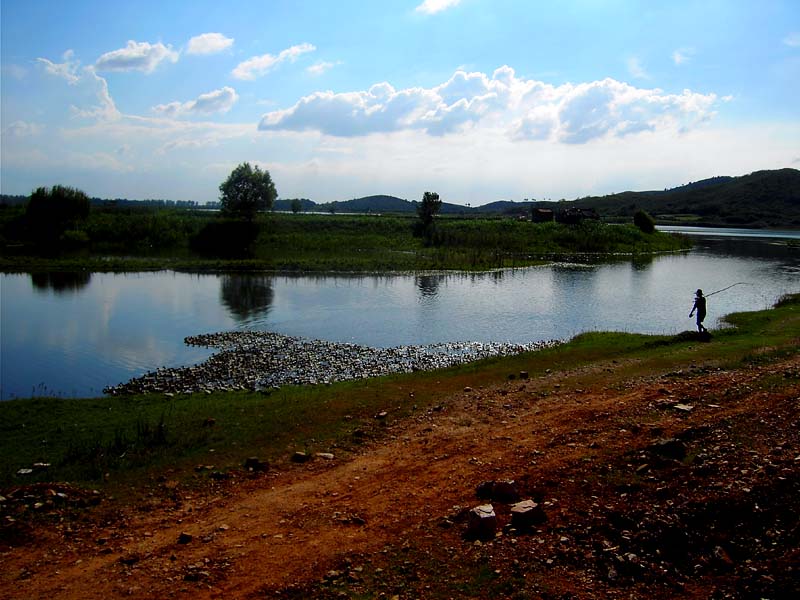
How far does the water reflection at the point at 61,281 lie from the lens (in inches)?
1840

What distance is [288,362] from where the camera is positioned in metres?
25.8

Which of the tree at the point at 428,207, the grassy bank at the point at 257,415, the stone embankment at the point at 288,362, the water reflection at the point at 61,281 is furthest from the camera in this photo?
the tree at the point at 428,207

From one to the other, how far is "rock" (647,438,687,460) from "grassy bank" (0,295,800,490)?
6286mm

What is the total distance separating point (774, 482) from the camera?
29.3 feet

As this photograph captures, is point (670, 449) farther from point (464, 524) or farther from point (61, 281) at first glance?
point (61, 281)

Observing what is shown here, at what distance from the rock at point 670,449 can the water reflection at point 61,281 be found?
4502cm

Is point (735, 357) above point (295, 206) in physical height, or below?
below

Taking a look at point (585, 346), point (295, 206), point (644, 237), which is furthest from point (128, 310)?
point (295, 206)

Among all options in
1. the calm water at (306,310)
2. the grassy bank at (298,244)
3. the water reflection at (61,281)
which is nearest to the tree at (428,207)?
the grassy bank at (298,244)

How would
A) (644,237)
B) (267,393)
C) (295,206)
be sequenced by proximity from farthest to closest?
(295,206), (644,237), (267,393)

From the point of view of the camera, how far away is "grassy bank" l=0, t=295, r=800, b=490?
13.5 metres

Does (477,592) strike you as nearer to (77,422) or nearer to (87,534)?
(87,534)

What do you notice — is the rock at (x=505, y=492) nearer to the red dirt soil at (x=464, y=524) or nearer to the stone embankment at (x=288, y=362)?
the red dirt soil at (x=464, y=524)

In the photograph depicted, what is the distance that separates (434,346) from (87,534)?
2045 cm
